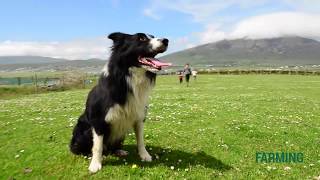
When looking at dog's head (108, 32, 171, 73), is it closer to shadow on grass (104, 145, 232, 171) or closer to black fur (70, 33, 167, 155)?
black fur (70, 33, 167, 155)

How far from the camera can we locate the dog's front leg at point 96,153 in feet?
34.4

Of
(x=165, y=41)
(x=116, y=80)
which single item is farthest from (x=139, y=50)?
(x=116, y=80)

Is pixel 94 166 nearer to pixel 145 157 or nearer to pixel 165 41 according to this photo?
pixel 145 157

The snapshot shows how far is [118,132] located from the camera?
35.2ft

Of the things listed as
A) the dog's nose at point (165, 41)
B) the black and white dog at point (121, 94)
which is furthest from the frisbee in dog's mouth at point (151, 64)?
the dog's nose at point (165, 41)

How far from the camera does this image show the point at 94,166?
34.7 ft

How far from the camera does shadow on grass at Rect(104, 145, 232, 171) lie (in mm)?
10991

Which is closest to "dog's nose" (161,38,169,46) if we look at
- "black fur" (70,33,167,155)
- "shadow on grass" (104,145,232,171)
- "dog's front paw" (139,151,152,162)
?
"black fur" (70,33,167,155)

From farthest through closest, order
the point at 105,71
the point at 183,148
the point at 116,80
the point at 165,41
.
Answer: the point at 183,148, the point at 105,71, the point at 116,80, the point at 165,41

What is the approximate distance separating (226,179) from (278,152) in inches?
143

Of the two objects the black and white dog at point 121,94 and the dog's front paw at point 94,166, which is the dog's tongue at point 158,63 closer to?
the black and white dog at point 121,94

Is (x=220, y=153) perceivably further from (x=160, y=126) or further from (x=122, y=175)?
(x=160, y=126)

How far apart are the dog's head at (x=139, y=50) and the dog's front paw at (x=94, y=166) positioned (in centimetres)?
284

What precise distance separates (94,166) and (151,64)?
325 cm
